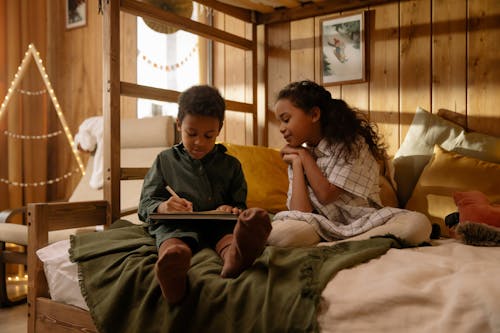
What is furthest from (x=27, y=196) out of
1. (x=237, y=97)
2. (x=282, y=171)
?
(x=282, y=171)

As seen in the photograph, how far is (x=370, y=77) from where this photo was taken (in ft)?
6.92

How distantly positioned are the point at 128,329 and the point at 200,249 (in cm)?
27

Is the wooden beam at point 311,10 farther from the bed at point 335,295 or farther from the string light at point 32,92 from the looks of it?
the string light at point 32,92

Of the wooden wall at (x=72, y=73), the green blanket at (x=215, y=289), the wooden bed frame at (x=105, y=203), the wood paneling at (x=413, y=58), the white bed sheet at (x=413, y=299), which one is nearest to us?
the white bed sheet at (x=413, y=299)

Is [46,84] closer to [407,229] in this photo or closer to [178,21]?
[178,21]

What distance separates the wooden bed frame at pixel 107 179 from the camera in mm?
1301

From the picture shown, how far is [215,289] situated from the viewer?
0.95m

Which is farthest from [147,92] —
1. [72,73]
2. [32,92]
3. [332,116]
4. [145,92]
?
[72,73]

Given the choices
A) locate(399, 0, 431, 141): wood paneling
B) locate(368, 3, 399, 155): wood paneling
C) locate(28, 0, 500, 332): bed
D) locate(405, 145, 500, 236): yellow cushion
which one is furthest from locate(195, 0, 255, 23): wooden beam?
locate(28, 0, 500, 332): bed

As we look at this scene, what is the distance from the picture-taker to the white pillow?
1.21 m

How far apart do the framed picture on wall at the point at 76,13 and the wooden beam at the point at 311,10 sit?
153 centimetres

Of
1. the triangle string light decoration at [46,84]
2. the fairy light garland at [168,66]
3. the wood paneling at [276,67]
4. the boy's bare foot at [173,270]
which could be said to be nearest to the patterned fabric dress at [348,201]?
the boy's bare foot at [173,270]

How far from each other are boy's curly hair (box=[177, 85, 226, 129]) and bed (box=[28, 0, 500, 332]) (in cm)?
37

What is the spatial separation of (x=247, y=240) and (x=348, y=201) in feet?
1.99
